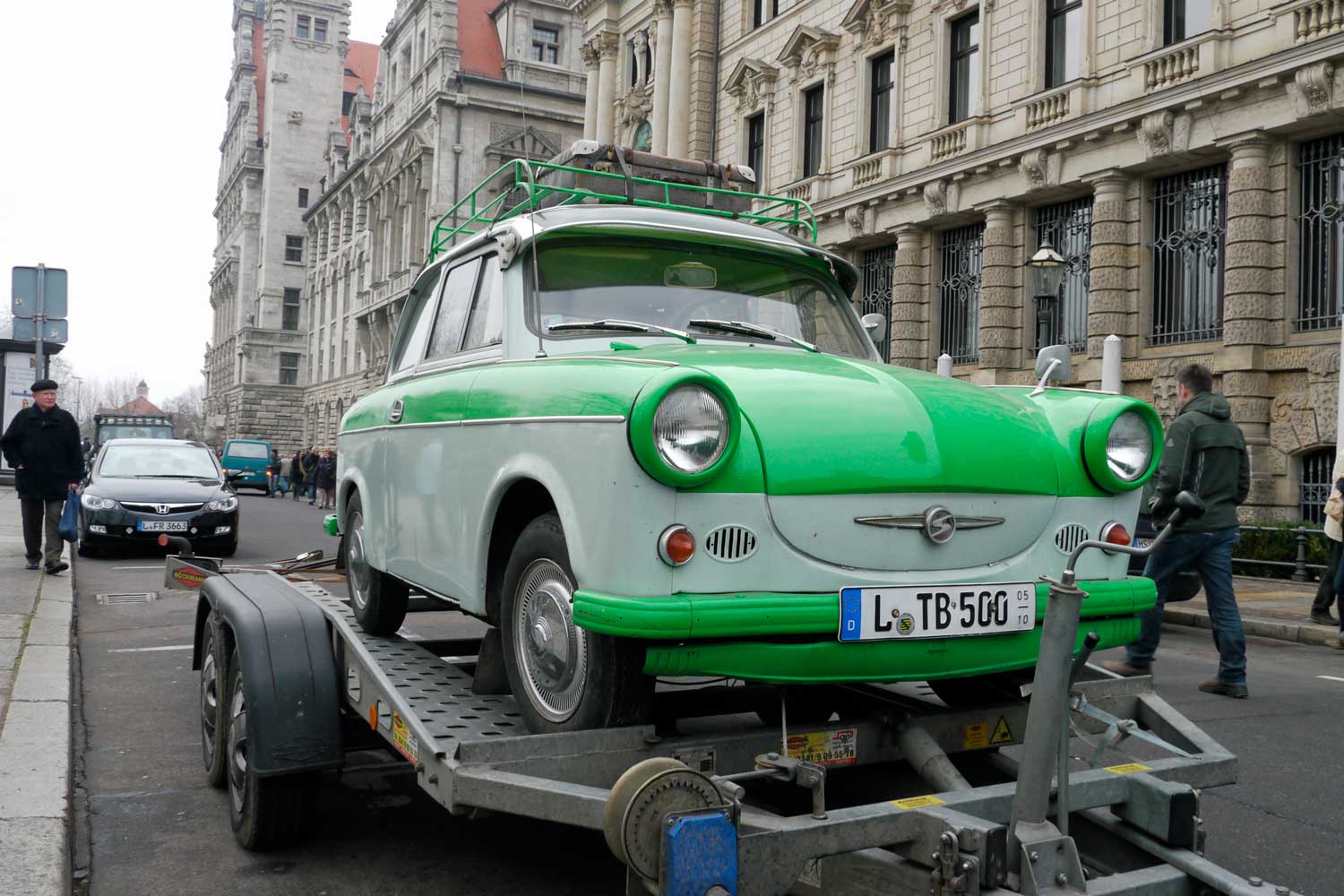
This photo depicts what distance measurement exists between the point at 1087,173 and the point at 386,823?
18.7 m

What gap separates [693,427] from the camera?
9.87 feet

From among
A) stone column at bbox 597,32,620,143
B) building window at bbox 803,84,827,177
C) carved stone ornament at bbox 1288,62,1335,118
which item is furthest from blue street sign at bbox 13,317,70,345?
stone column at bbox 597,32,620,143

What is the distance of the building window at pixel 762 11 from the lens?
29672 millimetres

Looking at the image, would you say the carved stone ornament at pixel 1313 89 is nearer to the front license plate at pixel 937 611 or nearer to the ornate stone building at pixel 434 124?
the front license plate at pixel 937 611

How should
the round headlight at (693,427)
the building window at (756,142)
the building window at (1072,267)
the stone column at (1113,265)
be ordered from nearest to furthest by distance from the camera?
the round headlight at (693,427), the stone column at (1113,265), the building window at (1072,267), the building window at (756,142)

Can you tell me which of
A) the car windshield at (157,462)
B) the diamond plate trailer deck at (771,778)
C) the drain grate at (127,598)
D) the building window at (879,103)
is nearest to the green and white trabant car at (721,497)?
the diamond plate trailer deck at (771,778)

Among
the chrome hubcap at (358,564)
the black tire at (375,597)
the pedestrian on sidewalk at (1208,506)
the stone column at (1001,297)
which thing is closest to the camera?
the black tire at (375,597)

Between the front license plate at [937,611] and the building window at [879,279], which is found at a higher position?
the building window at [879,279]

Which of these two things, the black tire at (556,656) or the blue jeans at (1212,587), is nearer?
the black tire at (556,656)

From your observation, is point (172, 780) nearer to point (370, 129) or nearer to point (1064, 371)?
point (1064, 371)

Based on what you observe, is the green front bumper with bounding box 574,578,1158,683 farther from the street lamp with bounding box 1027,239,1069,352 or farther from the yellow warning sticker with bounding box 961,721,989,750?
the street lamp with bounding box 1027,239,1069,352

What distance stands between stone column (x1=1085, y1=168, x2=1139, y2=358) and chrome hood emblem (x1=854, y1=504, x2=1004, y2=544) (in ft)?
57.6

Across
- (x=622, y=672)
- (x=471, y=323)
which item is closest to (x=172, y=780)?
(x=471, y=323)

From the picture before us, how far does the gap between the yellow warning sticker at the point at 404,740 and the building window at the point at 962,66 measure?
72.7 feet
